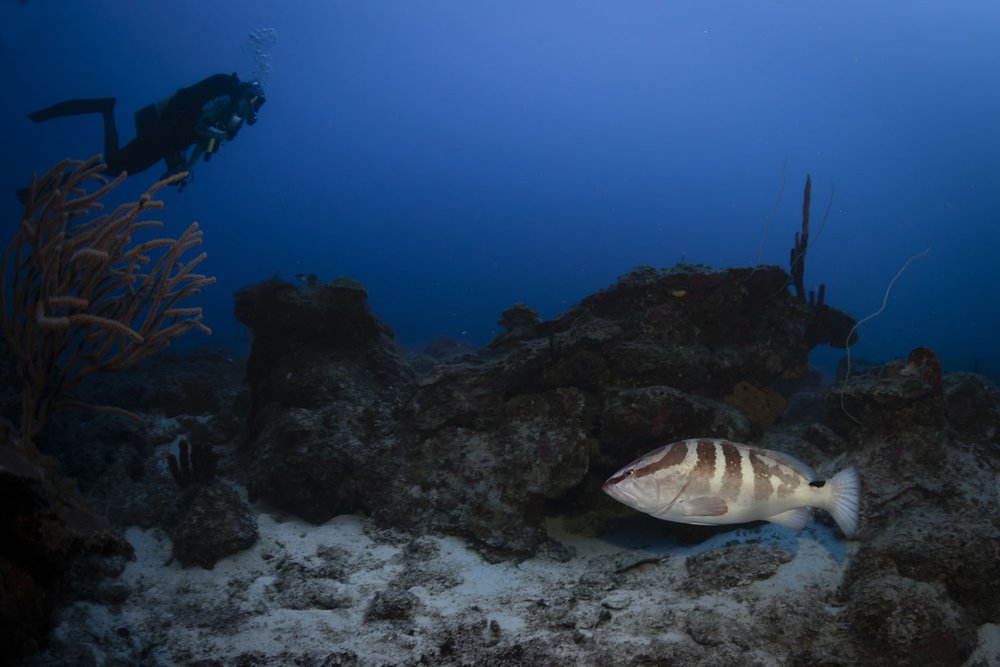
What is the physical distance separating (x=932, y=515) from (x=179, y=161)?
10413 millimetres

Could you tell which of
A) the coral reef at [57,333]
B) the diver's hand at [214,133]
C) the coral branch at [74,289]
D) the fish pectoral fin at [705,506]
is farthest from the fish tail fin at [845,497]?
the diver's hand at [214,133]

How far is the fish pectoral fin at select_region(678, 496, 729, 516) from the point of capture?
2344 millimetres

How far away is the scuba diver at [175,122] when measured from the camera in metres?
7.25

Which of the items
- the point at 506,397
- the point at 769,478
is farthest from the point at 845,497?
the point at 506,397

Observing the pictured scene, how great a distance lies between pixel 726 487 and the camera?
2.41 meters

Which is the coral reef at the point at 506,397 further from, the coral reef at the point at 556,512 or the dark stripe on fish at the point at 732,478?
the dark stripe on fish at the point at 732,478

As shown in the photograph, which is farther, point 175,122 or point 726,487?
point 175,122

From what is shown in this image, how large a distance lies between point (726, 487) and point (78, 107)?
10566 mm

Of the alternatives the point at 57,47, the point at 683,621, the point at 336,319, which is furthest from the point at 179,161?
the point at 57,47

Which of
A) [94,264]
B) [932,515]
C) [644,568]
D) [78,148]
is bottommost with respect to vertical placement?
[644,568]

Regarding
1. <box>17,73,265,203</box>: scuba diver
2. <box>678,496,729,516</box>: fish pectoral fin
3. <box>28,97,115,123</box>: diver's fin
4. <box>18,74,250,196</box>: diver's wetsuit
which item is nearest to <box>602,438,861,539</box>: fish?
<box>678,496,729,516</box>: fish pectoral fin

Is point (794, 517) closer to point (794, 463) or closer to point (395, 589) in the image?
point (794, 463)

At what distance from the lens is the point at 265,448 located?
5.42m

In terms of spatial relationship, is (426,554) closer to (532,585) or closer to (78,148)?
(532,585)
